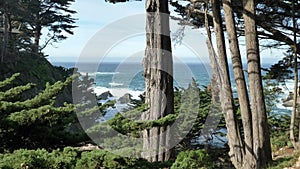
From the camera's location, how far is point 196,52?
6816 mm

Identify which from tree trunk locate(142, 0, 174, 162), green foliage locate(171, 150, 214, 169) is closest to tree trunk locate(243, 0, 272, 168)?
tree trunk locate(142, 0, 174, 162)

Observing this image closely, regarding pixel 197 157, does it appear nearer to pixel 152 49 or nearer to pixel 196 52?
pixel 152 49

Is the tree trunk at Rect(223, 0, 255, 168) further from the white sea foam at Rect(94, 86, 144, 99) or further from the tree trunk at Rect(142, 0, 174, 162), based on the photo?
the white sea foam at Rect(94, 86, 144, 99)

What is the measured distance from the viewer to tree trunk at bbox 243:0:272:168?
5406 mm

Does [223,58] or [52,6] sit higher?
[52,6]

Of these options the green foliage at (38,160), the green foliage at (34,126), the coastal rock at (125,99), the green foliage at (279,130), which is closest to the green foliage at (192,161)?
the green foliage at (38,160)

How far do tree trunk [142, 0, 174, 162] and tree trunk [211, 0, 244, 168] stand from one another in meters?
1.93

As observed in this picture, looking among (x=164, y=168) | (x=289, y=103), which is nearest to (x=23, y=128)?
(x=164, y=168)

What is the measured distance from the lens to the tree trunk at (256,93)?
5.41 meters

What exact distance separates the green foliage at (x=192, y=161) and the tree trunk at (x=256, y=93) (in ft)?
11.8

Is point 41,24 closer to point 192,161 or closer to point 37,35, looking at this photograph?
point 37,35

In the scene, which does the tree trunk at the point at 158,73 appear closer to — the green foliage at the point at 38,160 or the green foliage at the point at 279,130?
the green foliage at the point at 38,160

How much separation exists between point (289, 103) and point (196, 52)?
14.8 ft

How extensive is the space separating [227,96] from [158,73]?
2.31m
